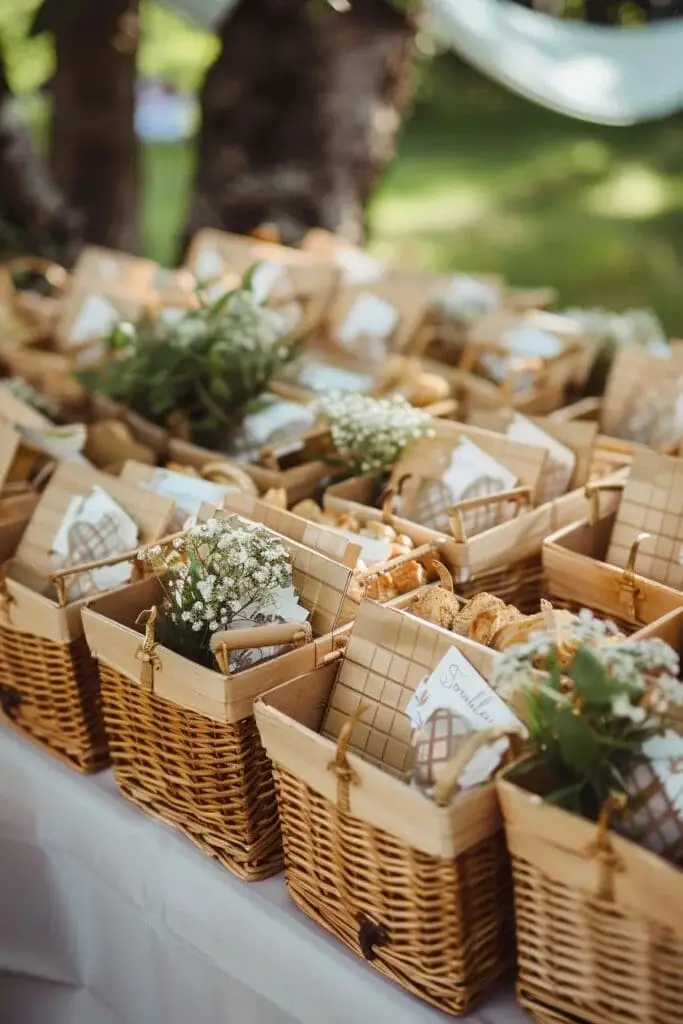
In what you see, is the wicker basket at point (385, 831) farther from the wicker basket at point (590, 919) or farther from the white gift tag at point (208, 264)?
the white gift tag at point (208, 264)

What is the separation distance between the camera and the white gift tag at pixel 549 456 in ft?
6.68

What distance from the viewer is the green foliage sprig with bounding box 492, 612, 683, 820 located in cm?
115

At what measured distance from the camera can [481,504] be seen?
72.1 inches

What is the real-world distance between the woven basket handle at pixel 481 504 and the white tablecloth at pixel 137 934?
1.87 feet

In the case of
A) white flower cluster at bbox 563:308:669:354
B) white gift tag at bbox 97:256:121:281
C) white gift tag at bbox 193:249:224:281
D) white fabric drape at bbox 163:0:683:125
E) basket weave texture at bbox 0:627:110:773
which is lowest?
basket weave texture at bbox 0:627:110:773

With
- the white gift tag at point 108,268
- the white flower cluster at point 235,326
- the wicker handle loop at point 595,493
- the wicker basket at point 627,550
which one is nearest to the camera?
the wicker basket at point 627,550

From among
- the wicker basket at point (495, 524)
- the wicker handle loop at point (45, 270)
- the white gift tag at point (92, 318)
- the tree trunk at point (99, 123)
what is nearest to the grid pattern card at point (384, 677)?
the wicker basket at point (495, 524)

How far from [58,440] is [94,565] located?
0.64 m

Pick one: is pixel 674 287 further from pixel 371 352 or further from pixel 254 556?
pixel 254 556

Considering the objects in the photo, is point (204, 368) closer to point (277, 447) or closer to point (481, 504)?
point (277, 447)

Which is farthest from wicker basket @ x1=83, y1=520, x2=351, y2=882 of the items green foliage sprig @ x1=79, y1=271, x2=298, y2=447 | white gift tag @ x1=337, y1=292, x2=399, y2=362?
white gift tag @ x1=337, y1=292, x2=399, y2=362

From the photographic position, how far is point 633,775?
3.89 feet

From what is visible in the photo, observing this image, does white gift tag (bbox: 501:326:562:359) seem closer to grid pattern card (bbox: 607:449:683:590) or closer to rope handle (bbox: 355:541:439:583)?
grid pattern card (bbox: 607:449:683:590)

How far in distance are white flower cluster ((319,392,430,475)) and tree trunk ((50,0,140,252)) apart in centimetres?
270
